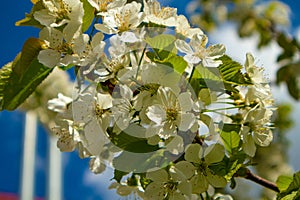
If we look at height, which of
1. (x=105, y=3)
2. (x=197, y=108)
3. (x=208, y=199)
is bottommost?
(x=208, y=199)

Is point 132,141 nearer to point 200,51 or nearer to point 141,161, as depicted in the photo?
point 141,161

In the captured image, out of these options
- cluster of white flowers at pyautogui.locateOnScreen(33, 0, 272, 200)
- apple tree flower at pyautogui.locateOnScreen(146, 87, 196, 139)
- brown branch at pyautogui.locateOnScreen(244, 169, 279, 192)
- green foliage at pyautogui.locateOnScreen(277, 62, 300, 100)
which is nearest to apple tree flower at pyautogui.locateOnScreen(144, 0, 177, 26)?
cluster of white flowers at pyautogui.locateOnScreen(33, 0, 272, 200)

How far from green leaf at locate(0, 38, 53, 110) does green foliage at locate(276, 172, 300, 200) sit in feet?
1.15

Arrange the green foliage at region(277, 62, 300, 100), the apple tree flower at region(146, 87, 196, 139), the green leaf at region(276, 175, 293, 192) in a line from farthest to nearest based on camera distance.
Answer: the green foliage at region(277, 62, 300, 100)
the green leaf at region(276, 175, 293, 192)
the apple tree flower at region(146, 87, 196, 139)

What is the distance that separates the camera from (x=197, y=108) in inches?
21.0

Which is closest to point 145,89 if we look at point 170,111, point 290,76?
point 170,111

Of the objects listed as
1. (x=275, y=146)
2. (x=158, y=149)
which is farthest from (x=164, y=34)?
(x=275, y=146)

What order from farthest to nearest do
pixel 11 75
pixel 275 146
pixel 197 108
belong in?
pixel 275 146
pixel 11 75
pixel 197 108

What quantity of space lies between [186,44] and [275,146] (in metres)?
3.01

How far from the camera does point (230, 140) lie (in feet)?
1.95

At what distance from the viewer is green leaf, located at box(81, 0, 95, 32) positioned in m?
0.60

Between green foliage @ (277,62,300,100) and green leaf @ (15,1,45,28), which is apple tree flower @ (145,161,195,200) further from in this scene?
green foliage @ (277,62,300,100)

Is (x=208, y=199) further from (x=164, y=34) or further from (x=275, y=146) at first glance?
(x=275, y=146)

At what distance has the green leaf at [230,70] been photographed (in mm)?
570
